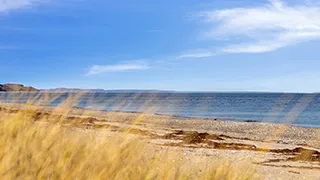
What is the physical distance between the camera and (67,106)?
8.73 m

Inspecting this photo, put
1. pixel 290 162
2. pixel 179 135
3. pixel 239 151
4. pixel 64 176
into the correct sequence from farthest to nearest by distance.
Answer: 1. pixel 179 135
2. pixel 239 151
3. pixel 290 162
4. pixel 64 176

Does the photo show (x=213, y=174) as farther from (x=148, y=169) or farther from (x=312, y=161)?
(x=312, y=161)

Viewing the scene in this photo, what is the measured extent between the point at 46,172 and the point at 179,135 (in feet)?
40.6

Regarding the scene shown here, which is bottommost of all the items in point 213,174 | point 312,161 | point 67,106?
point 312,161

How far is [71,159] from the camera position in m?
5.50

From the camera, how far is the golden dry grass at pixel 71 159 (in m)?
4.94

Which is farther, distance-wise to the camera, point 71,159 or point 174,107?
point 174,107

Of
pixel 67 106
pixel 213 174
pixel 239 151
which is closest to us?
pixel 213 174

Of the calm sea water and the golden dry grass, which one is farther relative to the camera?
the calm sea water

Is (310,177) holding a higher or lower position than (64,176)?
lower

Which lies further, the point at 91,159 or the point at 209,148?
the point at 209,148

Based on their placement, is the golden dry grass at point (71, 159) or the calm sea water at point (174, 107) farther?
the calm sea water at point (174, 107)

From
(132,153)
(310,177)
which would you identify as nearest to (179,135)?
(310,177)

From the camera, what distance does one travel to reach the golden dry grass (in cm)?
494
